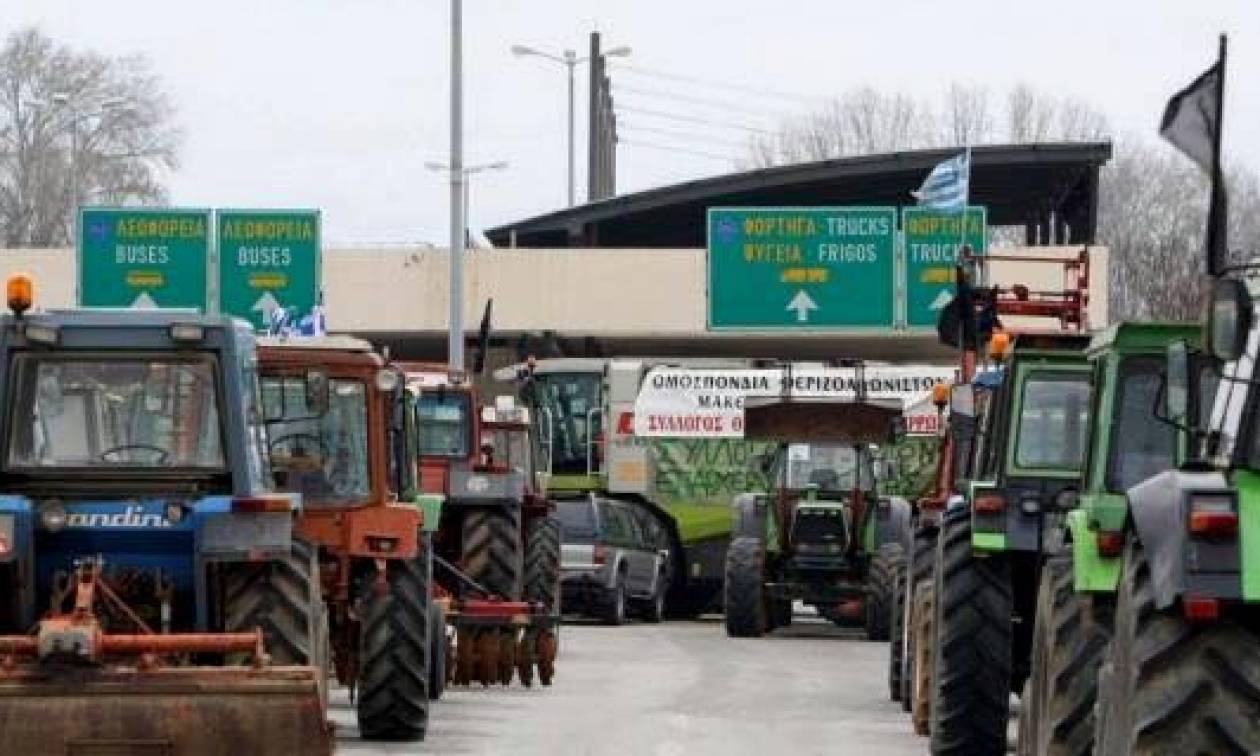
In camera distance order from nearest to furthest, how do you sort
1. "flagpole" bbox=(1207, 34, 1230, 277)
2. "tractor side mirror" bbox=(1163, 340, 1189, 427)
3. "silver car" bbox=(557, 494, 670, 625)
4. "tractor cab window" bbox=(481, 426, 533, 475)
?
1. "flagpole" bbox=(1207, 34, 1230, 277)
2. "tractor side mirror" bbox=(1163, 340, 1189, 427)
3. "tractor cab window" bbox=(481, 426, 533, 475)
4. "silver car" bbox=(557, 494, 670, 625)

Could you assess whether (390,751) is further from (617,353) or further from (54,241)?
(54,241)

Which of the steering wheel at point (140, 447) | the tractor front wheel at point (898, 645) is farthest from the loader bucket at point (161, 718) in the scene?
the tractor front wheel at point (898, 645)

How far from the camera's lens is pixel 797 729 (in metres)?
20.4

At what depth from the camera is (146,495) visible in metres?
14.1

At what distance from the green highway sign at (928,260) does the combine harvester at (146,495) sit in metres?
31.4

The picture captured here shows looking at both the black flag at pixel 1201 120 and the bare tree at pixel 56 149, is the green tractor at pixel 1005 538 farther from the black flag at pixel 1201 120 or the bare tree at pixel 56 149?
the bare tree at pixel 56 149

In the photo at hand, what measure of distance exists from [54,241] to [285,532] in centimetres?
7362

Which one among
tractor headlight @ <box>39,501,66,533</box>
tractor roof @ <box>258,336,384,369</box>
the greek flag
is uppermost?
the greek flag

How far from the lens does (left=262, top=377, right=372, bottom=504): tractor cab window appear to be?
18594mm

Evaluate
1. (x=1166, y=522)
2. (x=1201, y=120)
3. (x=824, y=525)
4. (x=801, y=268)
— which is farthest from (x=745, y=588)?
(x=1166, y=522)

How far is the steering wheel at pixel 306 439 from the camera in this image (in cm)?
1858

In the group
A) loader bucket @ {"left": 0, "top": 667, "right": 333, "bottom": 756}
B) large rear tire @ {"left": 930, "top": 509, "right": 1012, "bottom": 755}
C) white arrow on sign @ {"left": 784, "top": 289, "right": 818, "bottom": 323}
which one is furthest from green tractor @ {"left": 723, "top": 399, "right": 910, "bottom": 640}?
loader bucket @ {"left": 0, "top": 667, "right": 333, "bottom": 756}

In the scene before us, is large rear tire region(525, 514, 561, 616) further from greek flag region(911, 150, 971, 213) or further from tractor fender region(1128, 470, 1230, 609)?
greek flag region(911, 150, 971, 213)

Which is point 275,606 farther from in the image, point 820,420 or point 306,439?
point 820,420
